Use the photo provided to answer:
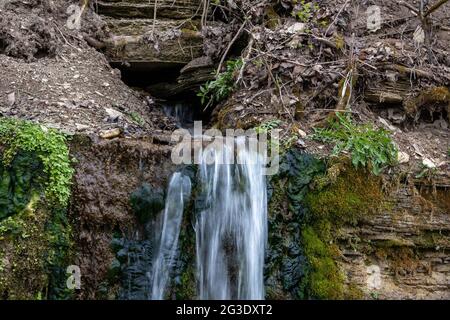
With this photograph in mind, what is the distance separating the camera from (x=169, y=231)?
163 inches

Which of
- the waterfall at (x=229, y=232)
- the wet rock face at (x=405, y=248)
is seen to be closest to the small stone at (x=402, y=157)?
the wet rock face at (x=405, y=248)

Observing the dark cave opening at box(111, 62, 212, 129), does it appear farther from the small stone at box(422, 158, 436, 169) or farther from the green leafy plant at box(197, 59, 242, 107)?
the small stone at box(422, 158, 436, 169)

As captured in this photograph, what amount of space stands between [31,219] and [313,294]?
242 centimetres

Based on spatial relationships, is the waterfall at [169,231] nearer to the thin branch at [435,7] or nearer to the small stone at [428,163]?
the small stone at [428,163]

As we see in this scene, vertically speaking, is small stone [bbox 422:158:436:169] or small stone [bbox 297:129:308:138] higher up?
small stone [bbox 297:129:308:138]

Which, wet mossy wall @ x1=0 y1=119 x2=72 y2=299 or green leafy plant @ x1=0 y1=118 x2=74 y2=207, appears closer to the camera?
wet mossy wall @ x1=0 y1=119 x2=72 y2=299

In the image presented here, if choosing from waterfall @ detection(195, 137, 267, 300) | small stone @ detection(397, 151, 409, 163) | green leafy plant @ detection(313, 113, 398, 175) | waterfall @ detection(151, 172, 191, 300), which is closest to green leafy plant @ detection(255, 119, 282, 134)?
green leafy plant @ detection(313, 113, 398, 175)

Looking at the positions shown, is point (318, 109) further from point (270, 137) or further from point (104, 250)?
point (104, 250)

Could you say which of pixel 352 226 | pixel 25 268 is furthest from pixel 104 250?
pixel 352 226

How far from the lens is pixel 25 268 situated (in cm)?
383

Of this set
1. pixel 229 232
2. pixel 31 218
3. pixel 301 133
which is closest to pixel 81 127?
pixel 31 218

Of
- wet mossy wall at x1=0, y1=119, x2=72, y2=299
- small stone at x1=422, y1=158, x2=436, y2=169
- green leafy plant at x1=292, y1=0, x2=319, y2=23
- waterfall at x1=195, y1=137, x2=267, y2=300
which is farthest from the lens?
green leafy plant at x1=292, y1=0, x2=319, y2=23

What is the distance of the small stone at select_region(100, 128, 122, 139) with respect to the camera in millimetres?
4342

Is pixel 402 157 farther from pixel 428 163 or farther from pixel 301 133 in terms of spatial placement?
pixel 301 133
